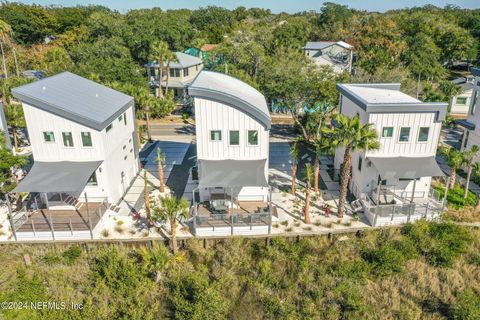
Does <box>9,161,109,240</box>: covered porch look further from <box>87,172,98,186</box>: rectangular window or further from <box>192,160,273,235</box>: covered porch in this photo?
<box>192,160,273,235</box>: covered porch

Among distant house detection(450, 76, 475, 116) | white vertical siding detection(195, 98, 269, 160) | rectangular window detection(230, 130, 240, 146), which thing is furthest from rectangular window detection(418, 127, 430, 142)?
distant house detection(450, 76, 475, 116)

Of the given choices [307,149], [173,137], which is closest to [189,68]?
[173,137]

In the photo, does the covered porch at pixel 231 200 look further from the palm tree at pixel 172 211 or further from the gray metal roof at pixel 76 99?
the gray metal roof at pixel 76 99

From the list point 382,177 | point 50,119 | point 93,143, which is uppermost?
point 50,119

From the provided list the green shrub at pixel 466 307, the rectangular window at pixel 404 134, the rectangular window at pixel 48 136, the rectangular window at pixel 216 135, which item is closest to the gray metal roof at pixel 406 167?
the rectangular window at pixel 404 134

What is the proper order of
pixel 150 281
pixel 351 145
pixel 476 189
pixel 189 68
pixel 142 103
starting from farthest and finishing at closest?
1. pixel 189 68
2. pixel 142 103
3. pixel 476 189
4. pixel 351 145
5. pixel 150 281

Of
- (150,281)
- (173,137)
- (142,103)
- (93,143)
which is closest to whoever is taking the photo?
(150,281)

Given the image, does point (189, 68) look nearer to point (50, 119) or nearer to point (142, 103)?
point (142, 103)
